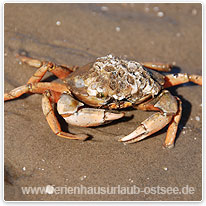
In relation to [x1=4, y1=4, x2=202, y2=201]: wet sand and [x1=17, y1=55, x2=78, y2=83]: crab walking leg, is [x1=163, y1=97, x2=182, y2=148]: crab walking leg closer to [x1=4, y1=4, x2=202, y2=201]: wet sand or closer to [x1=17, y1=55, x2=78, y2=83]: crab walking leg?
[x1=4, y1=4, x2=202, y2=201]: wet sand

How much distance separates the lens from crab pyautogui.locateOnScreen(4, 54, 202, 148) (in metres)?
3.81

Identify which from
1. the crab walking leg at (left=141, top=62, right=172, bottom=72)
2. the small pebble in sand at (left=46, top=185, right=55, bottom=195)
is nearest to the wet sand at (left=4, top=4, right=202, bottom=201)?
the small pebble in sand at (left=46, top=185, right=55, bottom=195)

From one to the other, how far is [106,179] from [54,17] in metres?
3.79

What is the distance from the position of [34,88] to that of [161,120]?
6.66 feet

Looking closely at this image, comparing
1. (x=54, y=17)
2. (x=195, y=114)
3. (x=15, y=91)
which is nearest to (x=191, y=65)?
(x=195, y=114)

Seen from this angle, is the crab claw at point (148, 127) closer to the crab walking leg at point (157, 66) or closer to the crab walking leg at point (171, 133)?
the crab walking leg at point (171, 133)

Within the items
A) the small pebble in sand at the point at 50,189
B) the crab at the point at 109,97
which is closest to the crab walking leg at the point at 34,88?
the crab at the point at 109,97

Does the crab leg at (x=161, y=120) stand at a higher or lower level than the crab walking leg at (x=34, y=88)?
lower

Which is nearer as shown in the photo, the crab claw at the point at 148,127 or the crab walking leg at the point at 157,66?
the crab claw at the point at 148,127

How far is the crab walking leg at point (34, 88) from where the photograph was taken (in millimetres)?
4254

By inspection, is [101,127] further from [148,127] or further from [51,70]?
[51,70]

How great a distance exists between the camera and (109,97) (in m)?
3.82

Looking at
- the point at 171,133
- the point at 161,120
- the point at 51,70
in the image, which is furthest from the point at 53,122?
the point at 171,133

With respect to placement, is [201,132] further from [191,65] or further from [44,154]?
[44,154]
